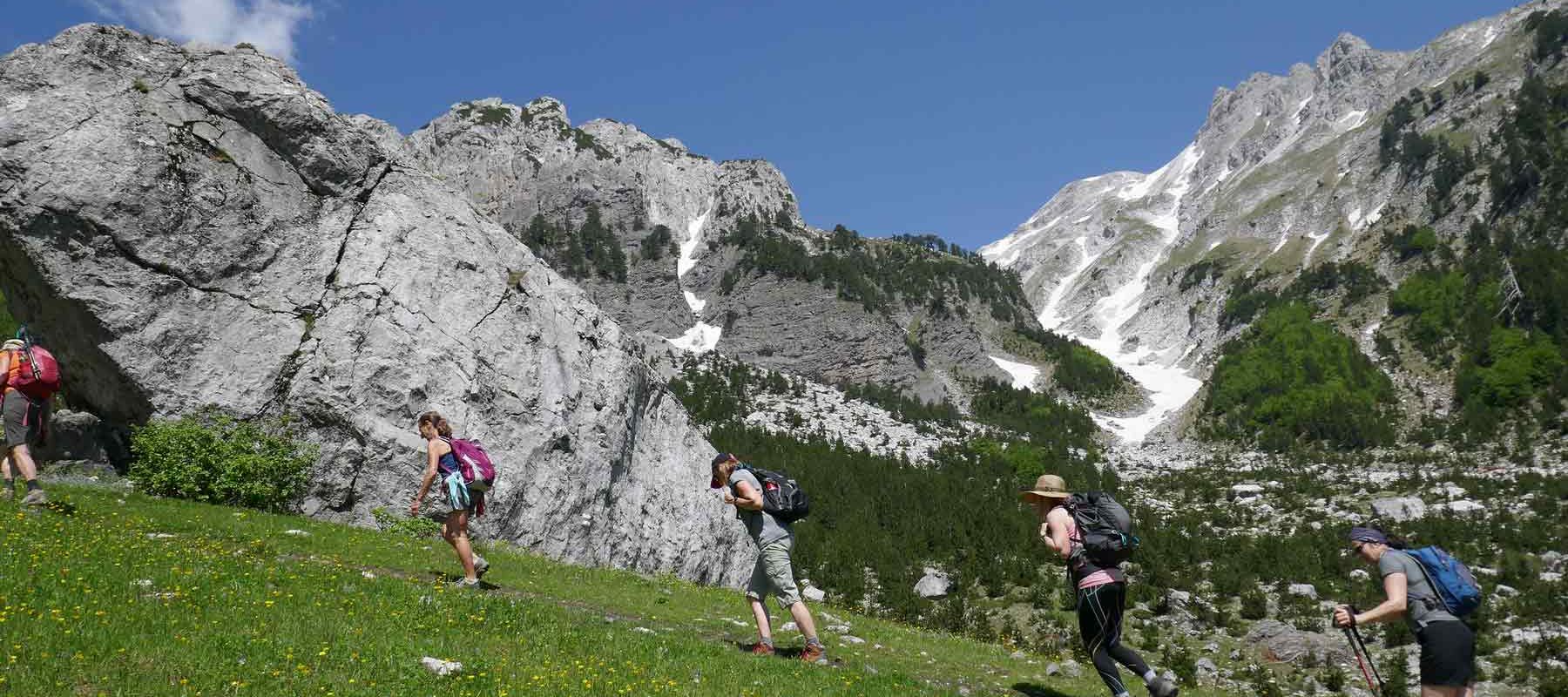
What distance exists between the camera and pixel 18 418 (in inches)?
476

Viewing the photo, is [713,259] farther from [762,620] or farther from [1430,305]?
[762,620]

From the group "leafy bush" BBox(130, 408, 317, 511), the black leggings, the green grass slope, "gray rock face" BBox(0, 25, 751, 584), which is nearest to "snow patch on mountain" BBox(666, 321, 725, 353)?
"gray rock face" BBox(0, 25, 751, 584)

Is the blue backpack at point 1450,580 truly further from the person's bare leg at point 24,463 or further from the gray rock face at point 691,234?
the gray rock face at point 691,234

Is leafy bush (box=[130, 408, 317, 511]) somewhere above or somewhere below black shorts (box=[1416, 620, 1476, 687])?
below

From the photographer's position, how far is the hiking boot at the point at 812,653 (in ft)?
31.6

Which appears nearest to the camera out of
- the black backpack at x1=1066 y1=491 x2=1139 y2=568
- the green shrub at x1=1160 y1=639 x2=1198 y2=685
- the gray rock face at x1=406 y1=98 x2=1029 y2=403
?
the black backpack at x1=1066 y1=491 x2=1139 y2=568

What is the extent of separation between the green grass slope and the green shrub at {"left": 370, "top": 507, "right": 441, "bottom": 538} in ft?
8.23

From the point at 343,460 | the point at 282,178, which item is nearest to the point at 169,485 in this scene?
the point at 343,460

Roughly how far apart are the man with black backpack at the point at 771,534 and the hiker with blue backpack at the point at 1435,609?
5.46 m

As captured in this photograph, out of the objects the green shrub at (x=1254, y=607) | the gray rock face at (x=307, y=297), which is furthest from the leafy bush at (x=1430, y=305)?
the gray rock face at (x=307, y=297)

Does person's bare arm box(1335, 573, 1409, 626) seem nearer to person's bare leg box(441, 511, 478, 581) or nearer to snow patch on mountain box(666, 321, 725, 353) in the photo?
person's bare leg box(441, 511, 478, 581)

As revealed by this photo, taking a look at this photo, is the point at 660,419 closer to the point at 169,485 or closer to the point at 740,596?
the point at 740,596

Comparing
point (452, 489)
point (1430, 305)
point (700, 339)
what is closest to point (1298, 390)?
point (1430, 305)

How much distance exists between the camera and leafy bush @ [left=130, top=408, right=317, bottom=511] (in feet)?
53.1
